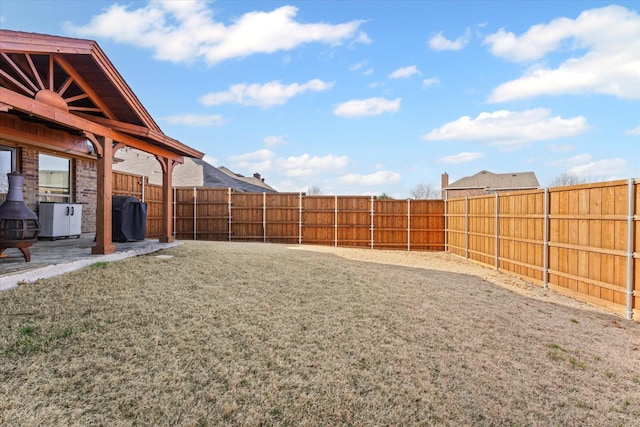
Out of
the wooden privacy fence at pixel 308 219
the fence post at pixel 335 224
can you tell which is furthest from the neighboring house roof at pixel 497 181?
the fence post at pixel 335 224

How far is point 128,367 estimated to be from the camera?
10.2 feet

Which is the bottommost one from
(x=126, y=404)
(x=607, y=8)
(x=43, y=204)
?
(x=126, y=404)

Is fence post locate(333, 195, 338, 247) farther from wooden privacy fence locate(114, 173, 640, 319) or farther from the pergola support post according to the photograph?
the pergola support post

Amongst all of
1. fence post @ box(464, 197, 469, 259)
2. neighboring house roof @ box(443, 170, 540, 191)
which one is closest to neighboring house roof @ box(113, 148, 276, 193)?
fence post @ box(464, 197, 469, 259)

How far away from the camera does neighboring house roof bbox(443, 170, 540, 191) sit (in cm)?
3250

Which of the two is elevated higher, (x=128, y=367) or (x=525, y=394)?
(x=128, y=367)

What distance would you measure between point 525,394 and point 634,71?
934 centimetres

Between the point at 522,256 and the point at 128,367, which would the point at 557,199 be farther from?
the point at 128,367

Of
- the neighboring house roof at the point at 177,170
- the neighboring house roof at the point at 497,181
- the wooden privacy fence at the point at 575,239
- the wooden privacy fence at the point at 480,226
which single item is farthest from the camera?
the neighboring house roof at the point at 497,181

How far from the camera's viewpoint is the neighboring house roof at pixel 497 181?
→ 3250 cm

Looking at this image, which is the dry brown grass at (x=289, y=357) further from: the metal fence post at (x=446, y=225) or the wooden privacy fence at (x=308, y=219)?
the wooden privacy fence at (x=308, y=219)

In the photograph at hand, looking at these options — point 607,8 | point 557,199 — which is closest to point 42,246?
point 557,199

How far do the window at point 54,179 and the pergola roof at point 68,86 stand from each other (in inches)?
138

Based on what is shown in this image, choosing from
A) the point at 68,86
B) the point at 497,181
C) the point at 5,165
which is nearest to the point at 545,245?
the point at 68,86
